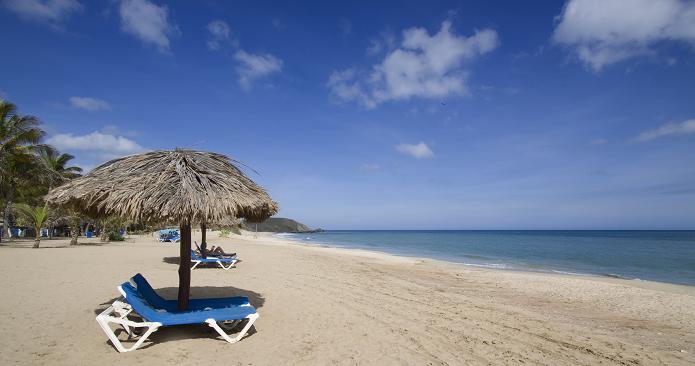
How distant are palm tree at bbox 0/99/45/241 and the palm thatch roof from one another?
68.1 ft

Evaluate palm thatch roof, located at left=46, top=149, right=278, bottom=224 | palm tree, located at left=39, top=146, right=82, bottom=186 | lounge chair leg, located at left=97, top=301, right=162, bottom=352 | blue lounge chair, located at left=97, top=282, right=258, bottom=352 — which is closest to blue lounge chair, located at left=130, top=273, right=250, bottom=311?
blue lounge chair, located at left=97, top=282, right=258, bottom=352

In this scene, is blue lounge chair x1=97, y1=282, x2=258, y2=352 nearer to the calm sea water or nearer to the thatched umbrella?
the thatched umbrella

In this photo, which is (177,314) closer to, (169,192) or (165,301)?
(165,301)

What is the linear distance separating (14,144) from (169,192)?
23551 millimetres

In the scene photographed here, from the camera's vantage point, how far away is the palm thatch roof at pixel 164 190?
15.7 feet

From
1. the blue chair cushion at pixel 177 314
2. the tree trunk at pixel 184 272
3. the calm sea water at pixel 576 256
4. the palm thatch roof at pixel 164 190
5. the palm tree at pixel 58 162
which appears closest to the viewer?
the blue chair cushion at pixel 177 314

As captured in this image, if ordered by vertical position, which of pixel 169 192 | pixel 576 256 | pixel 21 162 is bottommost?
pixel 576 256

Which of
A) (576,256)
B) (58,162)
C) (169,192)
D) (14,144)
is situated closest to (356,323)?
(169,192)

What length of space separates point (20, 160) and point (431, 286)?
2507 centimetres

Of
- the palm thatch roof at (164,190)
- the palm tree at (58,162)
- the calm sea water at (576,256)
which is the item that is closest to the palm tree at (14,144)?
the palm tree at (58,162)

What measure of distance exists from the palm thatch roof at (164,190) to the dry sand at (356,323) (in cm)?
179

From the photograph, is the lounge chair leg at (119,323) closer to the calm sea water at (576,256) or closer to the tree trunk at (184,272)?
the tree trunk at (184,272)

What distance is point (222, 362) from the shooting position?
14.6ft

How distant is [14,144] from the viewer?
69.1 feet
